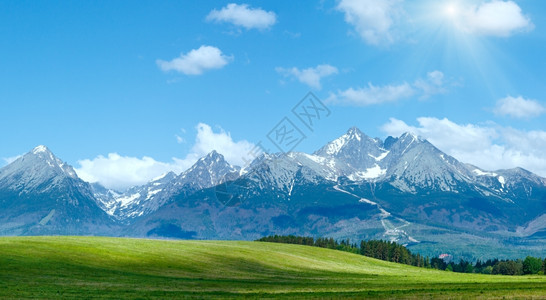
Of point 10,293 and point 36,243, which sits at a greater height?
point 36,243

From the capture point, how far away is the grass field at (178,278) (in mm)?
62528

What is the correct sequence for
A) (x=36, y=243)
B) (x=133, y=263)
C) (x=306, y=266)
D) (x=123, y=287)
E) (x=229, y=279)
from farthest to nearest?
(x=306, y=266), (x=36, y=243), (x=133, y=263), (x=229, y=279), (x=123, y=287)

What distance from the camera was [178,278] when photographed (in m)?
84.1

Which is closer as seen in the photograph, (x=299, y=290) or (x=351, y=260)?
(x=299, y=290)

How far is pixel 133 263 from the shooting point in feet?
327

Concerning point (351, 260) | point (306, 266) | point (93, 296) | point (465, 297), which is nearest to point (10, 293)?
point (93, 296)

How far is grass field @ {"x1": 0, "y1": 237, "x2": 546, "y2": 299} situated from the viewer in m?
62.5

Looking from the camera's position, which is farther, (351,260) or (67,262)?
(351,260)

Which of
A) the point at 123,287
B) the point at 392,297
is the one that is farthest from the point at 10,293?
the point at 392,297

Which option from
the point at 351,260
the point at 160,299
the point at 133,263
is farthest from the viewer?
the point at 351,260

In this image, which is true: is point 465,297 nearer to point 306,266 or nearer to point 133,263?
point 133,263

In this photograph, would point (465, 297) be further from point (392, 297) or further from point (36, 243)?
point (36, 243)

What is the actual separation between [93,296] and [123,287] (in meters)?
9.62

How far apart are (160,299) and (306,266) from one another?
259 ft
